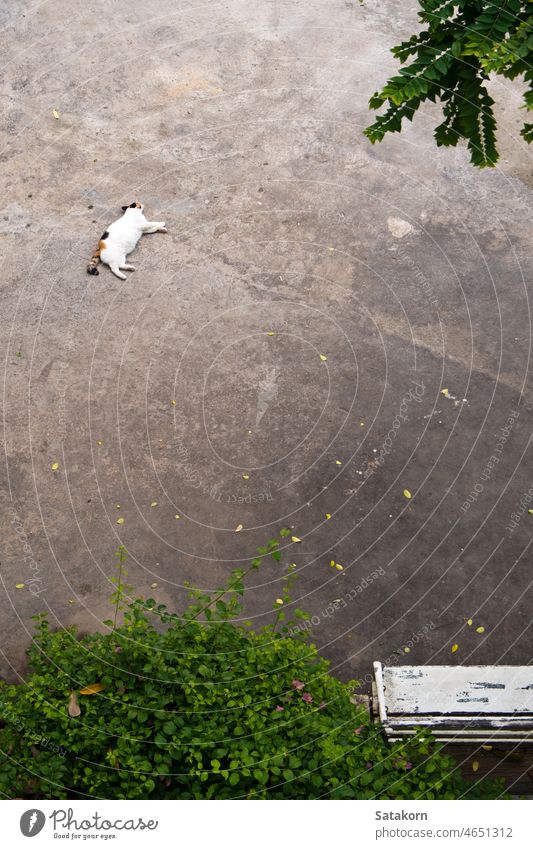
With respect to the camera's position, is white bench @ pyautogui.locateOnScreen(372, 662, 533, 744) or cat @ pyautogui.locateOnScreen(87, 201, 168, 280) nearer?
white bench @ pyautogui.locateOnScreen(372, 662, 533, 744)

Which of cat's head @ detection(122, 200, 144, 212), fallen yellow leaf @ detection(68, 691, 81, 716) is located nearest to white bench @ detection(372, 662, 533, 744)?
fallen yellow leaf @ detection(68, 691, 81, 716)

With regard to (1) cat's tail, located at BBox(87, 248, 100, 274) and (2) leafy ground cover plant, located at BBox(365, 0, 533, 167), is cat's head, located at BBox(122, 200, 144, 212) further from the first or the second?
(2) leafy ground cover plant, located at BBox(365, 0, 533, 167)

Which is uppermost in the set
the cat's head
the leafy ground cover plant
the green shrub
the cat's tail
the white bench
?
the cat's head

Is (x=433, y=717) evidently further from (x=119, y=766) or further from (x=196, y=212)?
(x=196, y=212)

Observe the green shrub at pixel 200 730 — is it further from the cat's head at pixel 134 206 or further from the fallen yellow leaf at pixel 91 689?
the cat's head at pixel 134 206

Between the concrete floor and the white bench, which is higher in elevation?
the concrete floor

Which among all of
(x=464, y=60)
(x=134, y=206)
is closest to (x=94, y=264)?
(x=134, y=206)

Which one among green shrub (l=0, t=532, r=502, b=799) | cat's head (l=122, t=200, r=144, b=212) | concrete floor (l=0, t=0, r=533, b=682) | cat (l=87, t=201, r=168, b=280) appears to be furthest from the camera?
cat's head (l=122, t=200, r=144, b=212)
